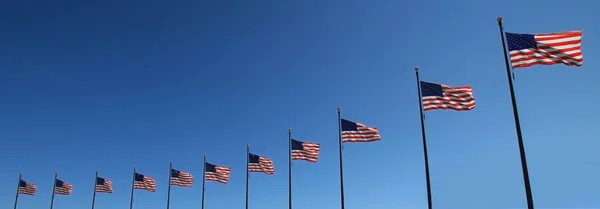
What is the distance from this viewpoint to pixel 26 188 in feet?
209

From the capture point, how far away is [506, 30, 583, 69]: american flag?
18.8m

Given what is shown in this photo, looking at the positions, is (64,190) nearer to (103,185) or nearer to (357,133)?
(103,185)

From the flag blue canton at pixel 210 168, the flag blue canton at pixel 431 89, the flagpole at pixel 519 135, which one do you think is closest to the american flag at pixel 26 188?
the flag blue canton at pixel 210 168

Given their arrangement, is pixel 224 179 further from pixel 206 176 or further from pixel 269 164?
pixel 269 164

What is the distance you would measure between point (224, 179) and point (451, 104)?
28.4 metres

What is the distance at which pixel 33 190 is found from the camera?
209 ft

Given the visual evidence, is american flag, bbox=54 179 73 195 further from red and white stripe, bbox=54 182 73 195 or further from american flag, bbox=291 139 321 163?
american flag, bbox=291 139 321 163

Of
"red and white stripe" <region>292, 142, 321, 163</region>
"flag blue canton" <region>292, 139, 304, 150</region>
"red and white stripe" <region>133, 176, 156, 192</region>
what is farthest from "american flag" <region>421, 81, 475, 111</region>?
"red and white stripe" <region>133, 176, 156, 192</region>

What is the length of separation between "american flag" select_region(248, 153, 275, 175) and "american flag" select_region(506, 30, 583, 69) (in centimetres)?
2608

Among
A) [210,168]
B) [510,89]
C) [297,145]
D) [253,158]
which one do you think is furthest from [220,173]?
[510,89]

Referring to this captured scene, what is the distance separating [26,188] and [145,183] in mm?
19745

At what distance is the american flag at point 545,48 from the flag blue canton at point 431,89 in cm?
468

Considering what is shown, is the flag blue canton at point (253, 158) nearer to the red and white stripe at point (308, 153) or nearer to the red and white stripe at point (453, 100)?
the red and white stripe at point (308, 153)

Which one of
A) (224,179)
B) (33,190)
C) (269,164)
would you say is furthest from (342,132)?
(33,190)
